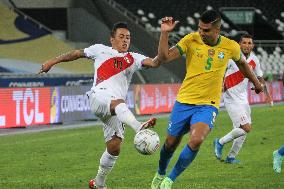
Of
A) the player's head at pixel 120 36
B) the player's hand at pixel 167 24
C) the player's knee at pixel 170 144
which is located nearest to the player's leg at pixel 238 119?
the player's knee at pixel 170 144

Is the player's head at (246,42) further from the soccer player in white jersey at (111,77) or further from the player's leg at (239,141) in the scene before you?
the soccer player in white jersey at (111,77)

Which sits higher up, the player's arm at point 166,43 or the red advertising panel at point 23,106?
the player's arm at point 166,43

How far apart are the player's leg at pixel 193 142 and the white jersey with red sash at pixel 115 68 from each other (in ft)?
3.67

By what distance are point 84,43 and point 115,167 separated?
2705 cm

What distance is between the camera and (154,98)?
33000 millimetres

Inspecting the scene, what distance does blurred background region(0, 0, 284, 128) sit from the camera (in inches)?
1043

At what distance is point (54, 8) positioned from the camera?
141ft

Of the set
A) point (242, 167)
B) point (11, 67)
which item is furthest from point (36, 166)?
point (11, 67)

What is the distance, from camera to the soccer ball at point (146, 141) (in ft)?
29.9

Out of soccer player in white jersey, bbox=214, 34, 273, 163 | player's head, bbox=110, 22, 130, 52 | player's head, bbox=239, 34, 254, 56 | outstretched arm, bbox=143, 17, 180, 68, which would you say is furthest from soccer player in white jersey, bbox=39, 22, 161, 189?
soccer player in white jersey, bbox=214, 34, 273, 163

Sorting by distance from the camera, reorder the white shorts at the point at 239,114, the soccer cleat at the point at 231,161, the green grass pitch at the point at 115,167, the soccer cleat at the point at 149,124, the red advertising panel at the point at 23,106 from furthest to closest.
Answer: the red advertising panel at the point at 23,106 → the white shorts at the point at 239,114 → the soccer cleat at the point at 231,161 → the green grass pitch at the point at 115,167 → the soccer cleat at the point at 149,124

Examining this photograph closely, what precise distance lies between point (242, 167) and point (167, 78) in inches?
1056

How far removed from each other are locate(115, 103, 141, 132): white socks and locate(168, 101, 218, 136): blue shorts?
75 cm

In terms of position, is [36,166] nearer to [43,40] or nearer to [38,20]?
[43,40]
